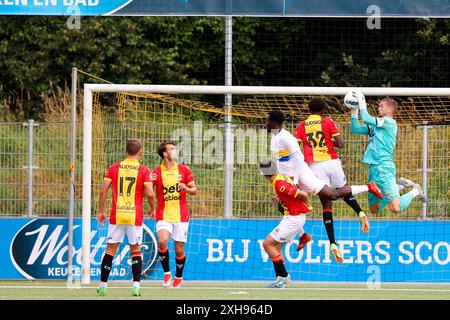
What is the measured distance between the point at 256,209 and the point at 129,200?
4.64 m

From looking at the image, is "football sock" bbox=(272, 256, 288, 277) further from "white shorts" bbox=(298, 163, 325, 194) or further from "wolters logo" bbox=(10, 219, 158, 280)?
→ "wolters logo" bbox=(10, 219, 158, 280)

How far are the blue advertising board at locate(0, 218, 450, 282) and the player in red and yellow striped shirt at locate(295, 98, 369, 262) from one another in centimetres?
270

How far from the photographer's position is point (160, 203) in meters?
16.2

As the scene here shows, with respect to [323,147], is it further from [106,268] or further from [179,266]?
[106,268]

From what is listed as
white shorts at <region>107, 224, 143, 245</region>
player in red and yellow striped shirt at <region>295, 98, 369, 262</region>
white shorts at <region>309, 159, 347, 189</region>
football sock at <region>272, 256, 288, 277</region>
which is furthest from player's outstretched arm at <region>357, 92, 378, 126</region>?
white shorts at <region>107, 224, 143, 245</region>

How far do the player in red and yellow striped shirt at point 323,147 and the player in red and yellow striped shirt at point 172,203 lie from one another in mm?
1665

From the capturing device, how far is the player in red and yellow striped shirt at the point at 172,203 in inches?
634

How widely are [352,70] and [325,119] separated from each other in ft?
42.4

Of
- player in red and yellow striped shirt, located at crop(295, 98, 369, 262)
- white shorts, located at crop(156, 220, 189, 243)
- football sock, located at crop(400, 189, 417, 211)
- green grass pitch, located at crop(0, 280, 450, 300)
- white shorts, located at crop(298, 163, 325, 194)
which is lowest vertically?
green grass pitch, located at crop(0, 280, 450, 300)

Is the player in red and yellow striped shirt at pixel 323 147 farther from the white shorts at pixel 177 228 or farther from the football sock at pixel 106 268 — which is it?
the football sock at pixel 106 268

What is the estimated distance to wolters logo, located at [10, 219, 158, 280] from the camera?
18375mm

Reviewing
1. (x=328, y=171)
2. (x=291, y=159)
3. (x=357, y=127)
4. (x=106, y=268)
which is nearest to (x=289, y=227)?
(x=291, y=159)

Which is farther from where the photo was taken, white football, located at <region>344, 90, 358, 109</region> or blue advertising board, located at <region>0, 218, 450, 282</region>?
blue advertising board, located at <region>0, 218, 450, 282</region>

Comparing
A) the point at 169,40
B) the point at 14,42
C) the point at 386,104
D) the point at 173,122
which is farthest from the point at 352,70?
the point at 386,104
